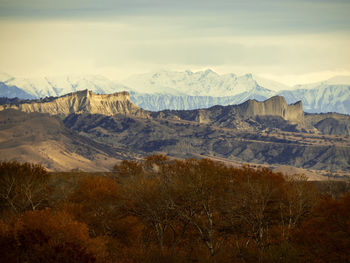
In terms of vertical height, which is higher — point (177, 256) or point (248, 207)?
point (248, 207)

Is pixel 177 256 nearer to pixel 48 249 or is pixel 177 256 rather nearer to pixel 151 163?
pixel 48 249

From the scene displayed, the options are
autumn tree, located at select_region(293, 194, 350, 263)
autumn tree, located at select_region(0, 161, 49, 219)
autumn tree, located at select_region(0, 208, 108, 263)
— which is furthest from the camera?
autumn tree, located at select_region(0, 161, 49, 219)

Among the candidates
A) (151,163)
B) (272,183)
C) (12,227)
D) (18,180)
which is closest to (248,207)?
(272,183)

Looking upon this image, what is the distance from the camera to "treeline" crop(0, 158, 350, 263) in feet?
222

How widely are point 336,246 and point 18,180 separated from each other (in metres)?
72.5

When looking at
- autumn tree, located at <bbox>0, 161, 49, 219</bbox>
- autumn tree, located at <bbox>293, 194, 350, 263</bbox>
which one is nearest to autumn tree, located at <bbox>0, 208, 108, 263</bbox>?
autumn tree, located at <bbox>0, 161, 49, 219</bbox>

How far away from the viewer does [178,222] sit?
9269cm

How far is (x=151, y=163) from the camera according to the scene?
142750mm

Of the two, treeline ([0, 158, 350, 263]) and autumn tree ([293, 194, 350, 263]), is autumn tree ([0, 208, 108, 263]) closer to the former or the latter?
treeline ([0, 158, 350, 263])

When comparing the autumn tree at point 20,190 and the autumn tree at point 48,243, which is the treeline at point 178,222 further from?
the autumn tree at point 20,190

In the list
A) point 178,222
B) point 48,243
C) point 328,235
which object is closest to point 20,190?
point 178,222

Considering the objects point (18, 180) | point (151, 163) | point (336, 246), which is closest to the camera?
point (336, 246)

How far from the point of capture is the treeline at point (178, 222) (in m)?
67.7

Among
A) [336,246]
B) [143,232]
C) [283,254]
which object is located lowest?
[143,232]
